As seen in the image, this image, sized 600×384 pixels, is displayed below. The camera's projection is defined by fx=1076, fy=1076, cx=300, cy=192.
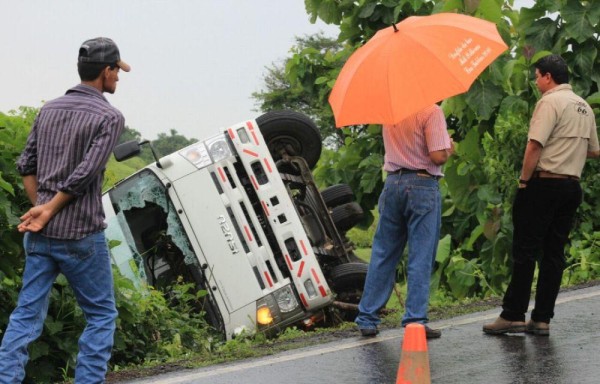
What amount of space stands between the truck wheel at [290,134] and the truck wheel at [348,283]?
1645 millimetres

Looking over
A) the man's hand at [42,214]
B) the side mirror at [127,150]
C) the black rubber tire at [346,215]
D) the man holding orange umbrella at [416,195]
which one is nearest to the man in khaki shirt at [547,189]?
the man holding orange umbrella at [416,195]

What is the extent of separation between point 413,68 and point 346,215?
6295 millimetres

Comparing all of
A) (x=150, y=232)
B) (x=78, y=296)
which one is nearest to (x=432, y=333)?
(x=78, y=296)

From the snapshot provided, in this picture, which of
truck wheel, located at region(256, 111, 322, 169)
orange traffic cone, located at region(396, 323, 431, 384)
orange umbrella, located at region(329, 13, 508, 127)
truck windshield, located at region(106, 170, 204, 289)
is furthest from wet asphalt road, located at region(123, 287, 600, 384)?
truck wheel, located at region(256, 111, 322, 169)

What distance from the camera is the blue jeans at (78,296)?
5.07m

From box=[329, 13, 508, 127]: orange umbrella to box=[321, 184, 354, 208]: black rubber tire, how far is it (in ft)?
21.4

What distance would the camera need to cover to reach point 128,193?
11.1 metres

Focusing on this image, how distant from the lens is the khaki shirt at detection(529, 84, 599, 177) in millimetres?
6711

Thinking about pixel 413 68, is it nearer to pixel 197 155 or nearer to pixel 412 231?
pixel 412 231

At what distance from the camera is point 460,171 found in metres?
11.7

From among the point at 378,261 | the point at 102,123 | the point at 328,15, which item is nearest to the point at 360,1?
the point at 328,15

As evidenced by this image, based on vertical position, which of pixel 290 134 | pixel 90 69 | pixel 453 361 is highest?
pixel 90 69

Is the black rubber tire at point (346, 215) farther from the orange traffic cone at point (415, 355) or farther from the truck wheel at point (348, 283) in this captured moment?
the orange traffic cone at point (415, 355)

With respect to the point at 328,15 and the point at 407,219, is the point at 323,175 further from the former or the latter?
the point at 407,219
